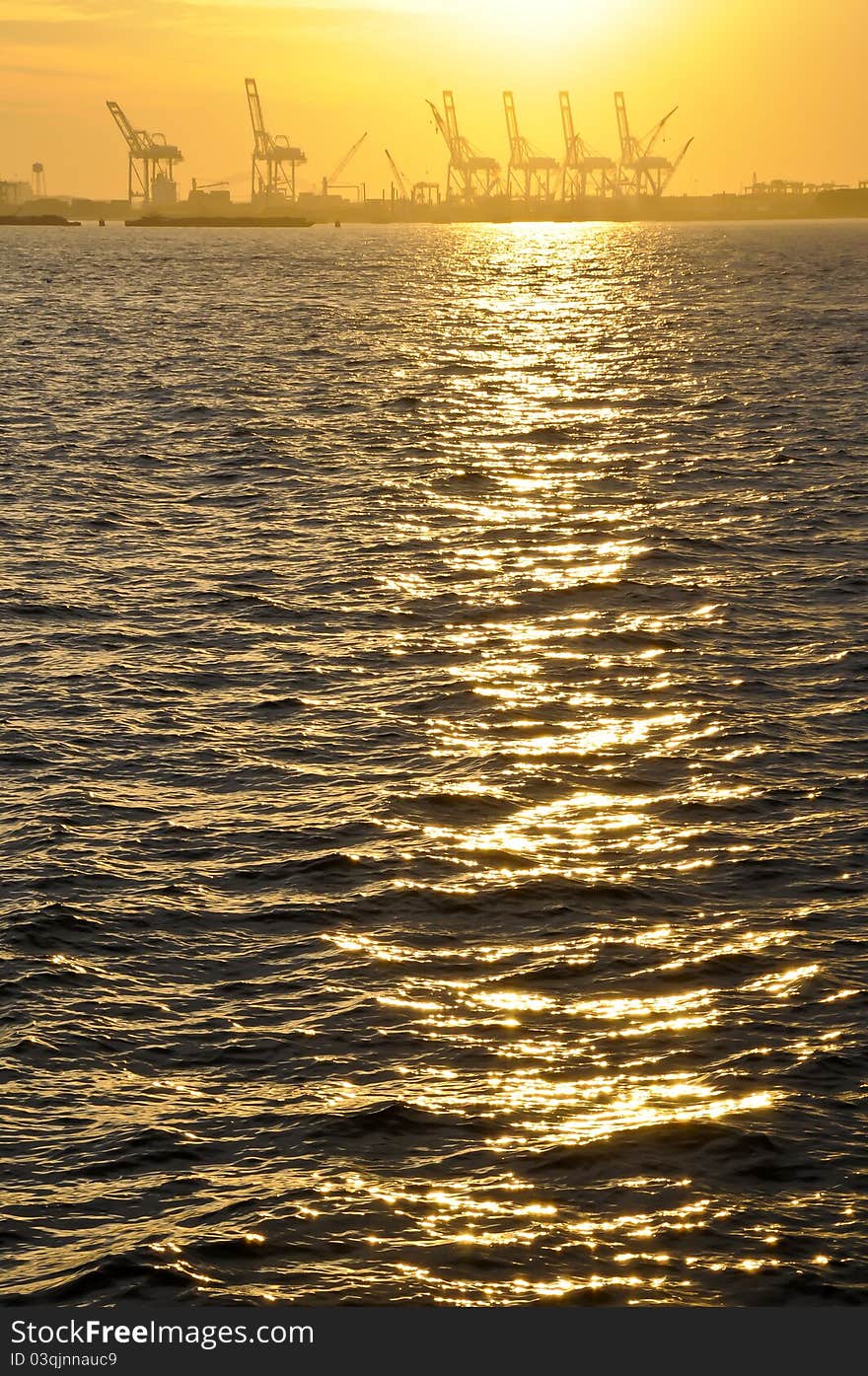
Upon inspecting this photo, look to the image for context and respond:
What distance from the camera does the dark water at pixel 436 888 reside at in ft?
47.6

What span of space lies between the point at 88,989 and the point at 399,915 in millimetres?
4092

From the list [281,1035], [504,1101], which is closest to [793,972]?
[504,1101]

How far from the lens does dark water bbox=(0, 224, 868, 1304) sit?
571 inches

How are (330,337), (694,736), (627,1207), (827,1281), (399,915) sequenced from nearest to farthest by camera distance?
(827,1281), (627,1207), (399,915), (694,736), (330,337)

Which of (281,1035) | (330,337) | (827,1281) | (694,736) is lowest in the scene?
(827,1281)

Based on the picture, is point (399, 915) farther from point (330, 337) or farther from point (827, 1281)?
point (330, 337)

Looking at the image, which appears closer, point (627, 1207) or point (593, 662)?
point (627, 1207)

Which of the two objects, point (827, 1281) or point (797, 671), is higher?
point (797, 671)

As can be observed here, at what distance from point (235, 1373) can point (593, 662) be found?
20.3 meters

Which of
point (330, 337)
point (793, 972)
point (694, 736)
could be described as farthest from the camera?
point (330, 337)

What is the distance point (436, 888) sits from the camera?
69.8ft

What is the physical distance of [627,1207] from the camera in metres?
14.7

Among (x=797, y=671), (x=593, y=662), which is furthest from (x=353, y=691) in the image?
(x=797, y=671)

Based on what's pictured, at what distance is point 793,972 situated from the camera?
18.8m
